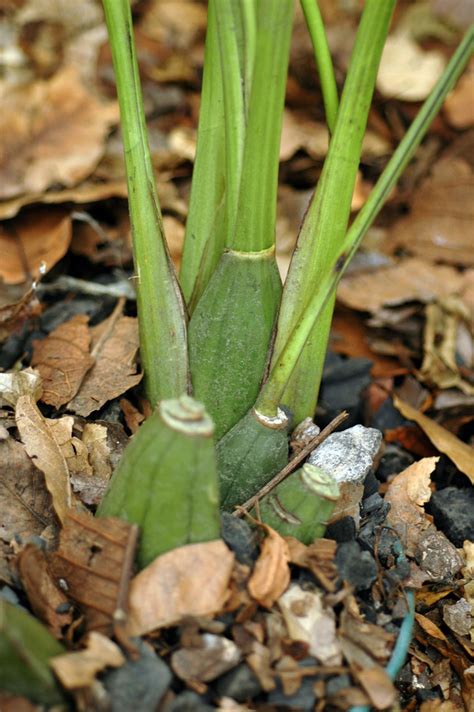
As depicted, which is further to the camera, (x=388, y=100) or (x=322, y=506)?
(x=388, y=100)

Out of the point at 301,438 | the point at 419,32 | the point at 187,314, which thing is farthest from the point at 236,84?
the point at 419,32

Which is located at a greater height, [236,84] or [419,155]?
[236,84]

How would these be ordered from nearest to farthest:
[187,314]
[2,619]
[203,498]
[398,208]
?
[2,619]
[203,498]
[187,314]
[398,208]

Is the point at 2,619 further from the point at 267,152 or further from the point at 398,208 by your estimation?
the point at 398,208

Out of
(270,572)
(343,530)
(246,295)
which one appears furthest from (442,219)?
(270,572)

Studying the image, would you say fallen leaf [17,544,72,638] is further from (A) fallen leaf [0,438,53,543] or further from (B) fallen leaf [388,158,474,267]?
(B) fallen leaf [388,158,474,267]

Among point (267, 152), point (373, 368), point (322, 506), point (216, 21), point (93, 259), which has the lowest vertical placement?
point (373, 368)

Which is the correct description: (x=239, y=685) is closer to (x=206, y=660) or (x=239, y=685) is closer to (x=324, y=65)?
(x=206, y=660)
